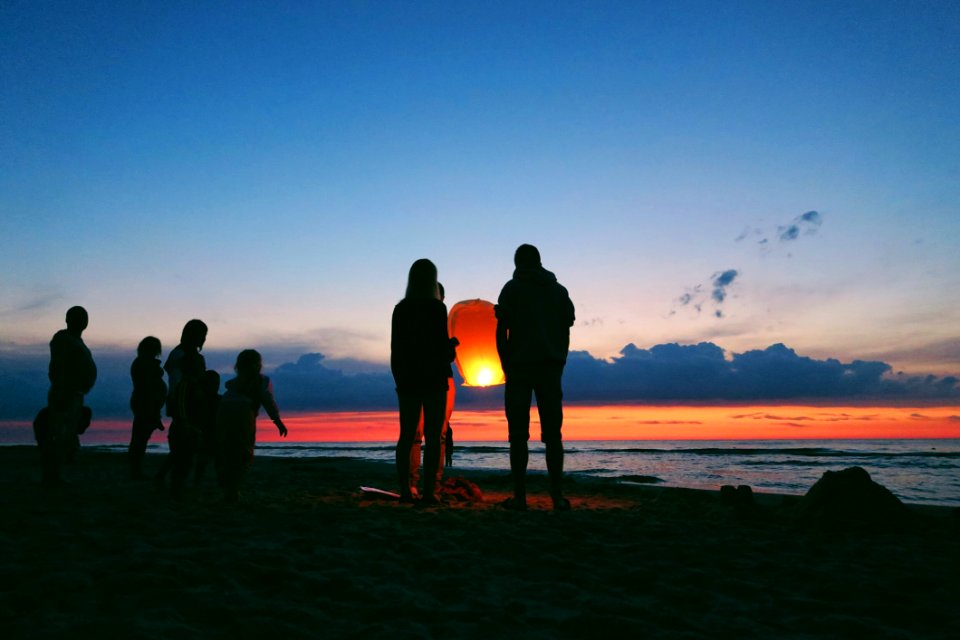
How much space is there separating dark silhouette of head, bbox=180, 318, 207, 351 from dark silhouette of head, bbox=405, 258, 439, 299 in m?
2.27

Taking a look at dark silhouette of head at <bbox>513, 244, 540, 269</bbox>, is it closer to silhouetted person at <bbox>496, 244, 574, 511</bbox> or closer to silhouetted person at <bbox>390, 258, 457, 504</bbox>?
silhouetted person at <bbox>496, 244, 574, 511</bbox>

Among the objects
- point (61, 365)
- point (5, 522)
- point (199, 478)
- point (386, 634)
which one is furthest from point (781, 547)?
point (61, 365)

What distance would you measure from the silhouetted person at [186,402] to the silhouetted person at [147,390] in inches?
92.0

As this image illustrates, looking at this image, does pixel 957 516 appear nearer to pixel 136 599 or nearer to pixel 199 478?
pixel 136 599

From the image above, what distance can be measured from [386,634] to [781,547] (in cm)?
307

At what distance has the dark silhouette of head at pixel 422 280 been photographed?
20.4 feet

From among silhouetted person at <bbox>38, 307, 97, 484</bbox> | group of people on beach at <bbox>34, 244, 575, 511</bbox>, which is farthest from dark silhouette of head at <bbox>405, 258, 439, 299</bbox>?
silhouetted person at <bbox>38, 307, 97, 484</bbox>

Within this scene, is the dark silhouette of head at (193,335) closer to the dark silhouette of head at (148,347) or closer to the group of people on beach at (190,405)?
the group of people on beach at (190,405)

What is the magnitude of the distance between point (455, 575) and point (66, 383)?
5460 millimetres

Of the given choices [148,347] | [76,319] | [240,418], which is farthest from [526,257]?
[148,347]

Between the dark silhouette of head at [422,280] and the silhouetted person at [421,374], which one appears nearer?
the silhouetted person at [421,374]

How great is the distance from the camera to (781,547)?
161 inches

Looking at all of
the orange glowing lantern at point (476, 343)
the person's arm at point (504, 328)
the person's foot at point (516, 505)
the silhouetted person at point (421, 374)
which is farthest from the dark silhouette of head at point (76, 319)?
the person's foot at point (516, 505)

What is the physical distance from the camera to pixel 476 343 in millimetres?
7965
